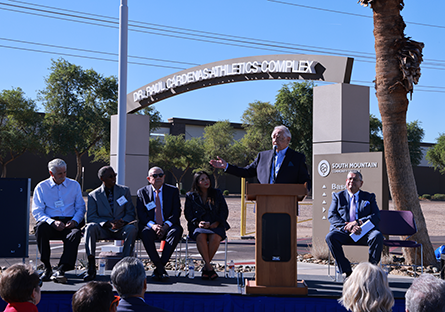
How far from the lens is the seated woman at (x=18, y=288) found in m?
2.72

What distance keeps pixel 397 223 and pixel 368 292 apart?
14.9 ft

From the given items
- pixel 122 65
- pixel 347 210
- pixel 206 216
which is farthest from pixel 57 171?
pixel 347 210

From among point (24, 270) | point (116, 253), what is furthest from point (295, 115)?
point (24, 270)

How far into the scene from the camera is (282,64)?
914cm

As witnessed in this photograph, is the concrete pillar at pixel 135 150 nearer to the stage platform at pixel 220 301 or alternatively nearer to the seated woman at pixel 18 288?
the stage platform at pixel 220 301

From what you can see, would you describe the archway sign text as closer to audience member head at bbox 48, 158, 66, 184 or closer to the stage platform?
the stage platform

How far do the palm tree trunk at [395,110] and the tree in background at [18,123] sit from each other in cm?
3083

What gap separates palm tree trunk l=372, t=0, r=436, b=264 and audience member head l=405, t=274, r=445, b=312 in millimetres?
5599

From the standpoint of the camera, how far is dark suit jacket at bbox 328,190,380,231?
581 centimetres

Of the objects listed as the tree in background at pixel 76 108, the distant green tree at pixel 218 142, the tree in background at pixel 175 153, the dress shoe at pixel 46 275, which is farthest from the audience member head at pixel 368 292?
the distant green tree at pixel 218 142

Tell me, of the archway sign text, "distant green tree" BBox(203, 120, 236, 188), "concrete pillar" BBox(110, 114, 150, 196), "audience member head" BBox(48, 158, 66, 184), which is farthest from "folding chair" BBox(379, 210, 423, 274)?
"distant green tree" BBox(203, 120, 236, 188)

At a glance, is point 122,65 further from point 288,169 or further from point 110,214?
point 288,169

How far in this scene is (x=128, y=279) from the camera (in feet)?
9.14

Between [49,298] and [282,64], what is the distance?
6.50m
